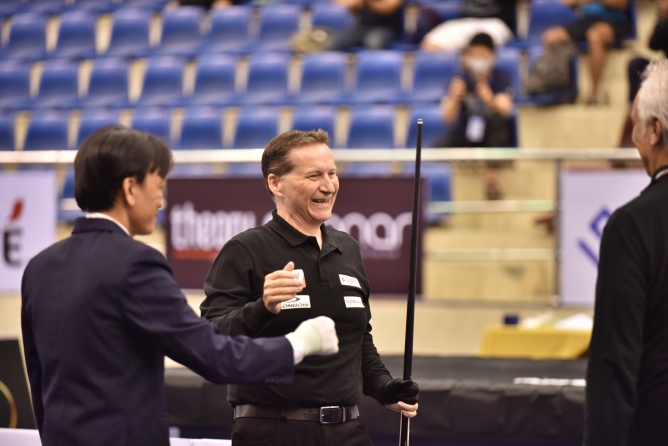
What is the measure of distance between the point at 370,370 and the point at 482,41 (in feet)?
15.7

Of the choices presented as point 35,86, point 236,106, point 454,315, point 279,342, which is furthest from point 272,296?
point 35,86

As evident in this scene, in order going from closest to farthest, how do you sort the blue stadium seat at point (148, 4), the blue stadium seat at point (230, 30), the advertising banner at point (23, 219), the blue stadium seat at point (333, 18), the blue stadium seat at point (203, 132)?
the advertising banner at point (23, 219)
the blue stadium seat at point (203, 132)
the blue stadium seat at point (333, 18)
the blue stadium seat at point (230, 30)
the blue stadium seat at point (148, 4)

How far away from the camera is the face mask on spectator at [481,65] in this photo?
21.6 ft

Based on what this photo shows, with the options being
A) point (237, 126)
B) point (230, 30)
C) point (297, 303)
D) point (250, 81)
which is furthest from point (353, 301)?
point (230, 30)

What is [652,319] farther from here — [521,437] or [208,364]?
[521,437]

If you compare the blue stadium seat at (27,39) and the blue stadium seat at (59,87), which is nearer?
the blue stadium seat at (59,87)

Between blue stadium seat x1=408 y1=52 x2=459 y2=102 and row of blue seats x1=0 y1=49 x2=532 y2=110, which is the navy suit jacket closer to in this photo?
row of blue seats x1=0 y1=49 x2=532 y2=110

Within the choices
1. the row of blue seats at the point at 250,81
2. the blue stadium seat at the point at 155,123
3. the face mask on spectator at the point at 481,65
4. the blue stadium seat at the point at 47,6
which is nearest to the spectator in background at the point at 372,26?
the row of blue seats at the point at 250,81

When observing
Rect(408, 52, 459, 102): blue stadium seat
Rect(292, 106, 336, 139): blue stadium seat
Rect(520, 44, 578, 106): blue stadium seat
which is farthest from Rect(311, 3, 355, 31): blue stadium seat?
Rect(520, 44, 578, 106): blue stadium seat

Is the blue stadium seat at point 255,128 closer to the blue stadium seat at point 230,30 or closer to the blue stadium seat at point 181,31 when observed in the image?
the blue stadium seat at point 230,30

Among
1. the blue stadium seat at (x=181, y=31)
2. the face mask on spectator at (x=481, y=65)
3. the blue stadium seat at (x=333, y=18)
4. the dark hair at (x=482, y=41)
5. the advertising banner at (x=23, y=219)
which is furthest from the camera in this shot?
the blue stadium seat at (x=181, y=31)

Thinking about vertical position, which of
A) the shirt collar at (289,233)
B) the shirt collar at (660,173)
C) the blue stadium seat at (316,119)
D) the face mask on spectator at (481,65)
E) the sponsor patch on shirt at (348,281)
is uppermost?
the face mask on spectator at (481,65)

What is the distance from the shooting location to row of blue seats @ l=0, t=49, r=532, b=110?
24.8 ft

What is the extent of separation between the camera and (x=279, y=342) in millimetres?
1844
